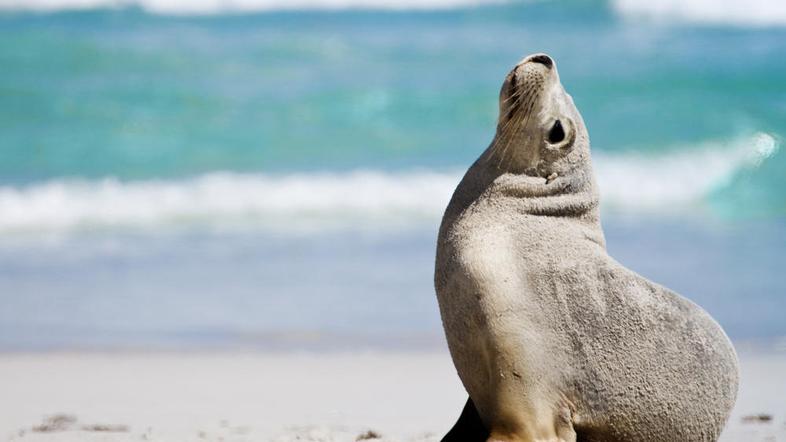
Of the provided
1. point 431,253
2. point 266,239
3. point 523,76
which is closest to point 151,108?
point 266,239

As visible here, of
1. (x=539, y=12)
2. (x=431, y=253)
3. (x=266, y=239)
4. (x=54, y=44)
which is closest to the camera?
(x=431, y=253)

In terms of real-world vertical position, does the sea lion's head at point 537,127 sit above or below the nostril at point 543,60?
below

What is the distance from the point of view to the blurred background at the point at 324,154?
8.66 m

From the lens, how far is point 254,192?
1352cm

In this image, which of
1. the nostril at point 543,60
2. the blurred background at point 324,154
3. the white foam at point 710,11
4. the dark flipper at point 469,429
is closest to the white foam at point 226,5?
the blurred background at point 324,154

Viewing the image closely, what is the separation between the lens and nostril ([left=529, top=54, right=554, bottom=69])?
14.3ft

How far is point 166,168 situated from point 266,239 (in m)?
3.81

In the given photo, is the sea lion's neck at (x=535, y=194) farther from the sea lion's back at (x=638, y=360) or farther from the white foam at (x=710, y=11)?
the white foam at (x=710, y=11)

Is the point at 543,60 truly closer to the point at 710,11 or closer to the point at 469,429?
the point at 469,429

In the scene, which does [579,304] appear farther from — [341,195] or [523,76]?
[341,195]

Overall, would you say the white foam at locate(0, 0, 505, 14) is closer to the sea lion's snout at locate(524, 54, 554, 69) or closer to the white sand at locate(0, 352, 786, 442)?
the white sand at locate(0, 352, 786, 442)

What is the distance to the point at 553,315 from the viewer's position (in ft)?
13.6

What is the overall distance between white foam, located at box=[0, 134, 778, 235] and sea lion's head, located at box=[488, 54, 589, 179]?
7.46m

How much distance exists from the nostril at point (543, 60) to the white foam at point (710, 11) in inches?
608
